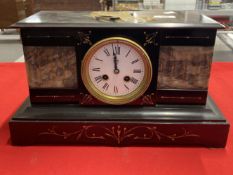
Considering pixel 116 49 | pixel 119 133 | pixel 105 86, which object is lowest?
pixel 119 133

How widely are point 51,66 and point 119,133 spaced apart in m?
0.28

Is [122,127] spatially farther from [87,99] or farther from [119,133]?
[87,99]

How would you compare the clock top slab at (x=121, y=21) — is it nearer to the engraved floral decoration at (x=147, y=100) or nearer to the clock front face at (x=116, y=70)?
the clock front face at (x=116, y=70)

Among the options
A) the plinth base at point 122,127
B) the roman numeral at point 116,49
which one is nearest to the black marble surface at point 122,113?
the plinth base at point 122,127

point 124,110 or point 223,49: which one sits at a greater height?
point 124,110

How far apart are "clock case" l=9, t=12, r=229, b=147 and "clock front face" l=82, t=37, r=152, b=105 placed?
0.02 metres

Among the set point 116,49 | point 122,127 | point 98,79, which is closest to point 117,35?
point 116,49

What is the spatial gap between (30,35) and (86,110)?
265 millimetres

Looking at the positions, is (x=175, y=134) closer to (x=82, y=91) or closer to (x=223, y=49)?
(x=82, y=91)

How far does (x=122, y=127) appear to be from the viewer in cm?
82

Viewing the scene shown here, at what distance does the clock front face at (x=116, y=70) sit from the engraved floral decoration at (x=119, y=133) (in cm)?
8

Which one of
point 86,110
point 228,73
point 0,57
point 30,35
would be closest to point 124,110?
point 86,110

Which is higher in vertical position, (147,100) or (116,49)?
(116,49)

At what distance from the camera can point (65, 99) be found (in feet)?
2.83
